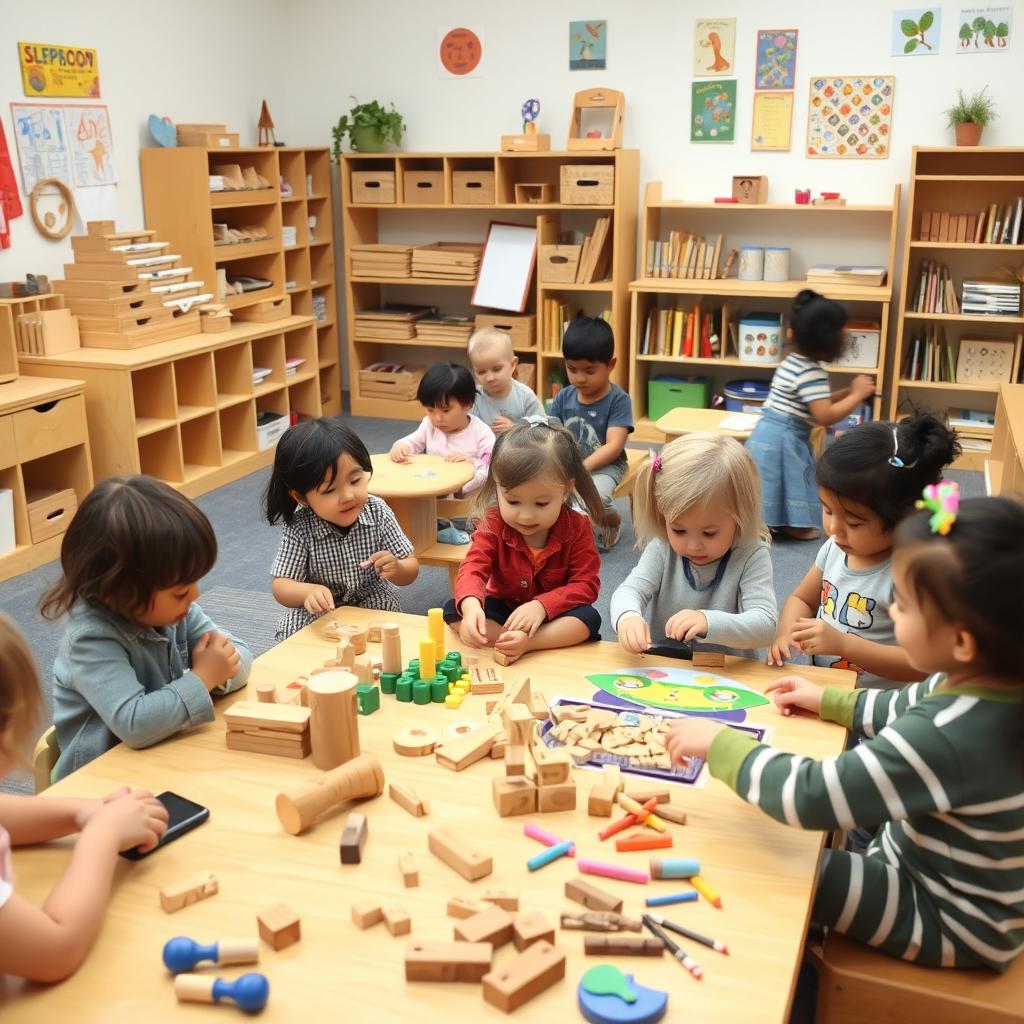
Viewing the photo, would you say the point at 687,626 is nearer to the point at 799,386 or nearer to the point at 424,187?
the point at 799,386

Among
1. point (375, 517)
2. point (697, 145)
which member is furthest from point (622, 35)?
point (375, 517)

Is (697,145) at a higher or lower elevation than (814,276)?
higher

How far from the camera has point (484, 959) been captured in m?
1.10

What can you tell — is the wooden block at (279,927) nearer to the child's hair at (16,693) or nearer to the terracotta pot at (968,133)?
the child's hair at (16,693)

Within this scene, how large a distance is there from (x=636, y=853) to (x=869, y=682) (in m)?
0.98

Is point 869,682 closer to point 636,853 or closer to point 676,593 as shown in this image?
point 676,593

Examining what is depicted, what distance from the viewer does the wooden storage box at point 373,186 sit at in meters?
6.37

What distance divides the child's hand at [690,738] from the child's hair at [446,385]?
239 centimetres

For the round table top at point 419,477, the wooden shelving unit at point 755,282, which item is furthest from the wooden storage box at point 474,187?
the round table top at point 419,477

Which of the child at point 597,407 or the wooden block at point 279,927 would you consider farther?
the child at point 597,407

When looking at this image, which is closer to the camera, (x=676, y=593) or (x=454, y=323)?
(x=676, y=593)

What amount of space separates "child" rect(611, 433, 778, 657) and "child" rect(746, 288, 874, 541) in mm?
2389

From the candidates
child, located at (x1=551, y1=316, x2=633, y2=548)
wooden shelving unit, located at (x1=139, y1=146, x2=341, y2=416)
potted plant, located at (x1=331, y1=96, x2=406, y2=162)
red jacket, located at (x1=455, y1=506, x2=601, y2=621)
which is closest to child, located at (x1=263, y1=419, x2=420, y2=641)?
red jacket, located at (x1=455, y1=506, x2=601, y2=621)

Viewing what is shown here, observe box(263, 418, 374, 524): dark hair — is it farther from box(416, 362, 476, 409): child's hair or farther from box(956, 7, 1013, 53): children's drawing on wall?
box(956, 7, 1013, 53): children's drawing on wall
